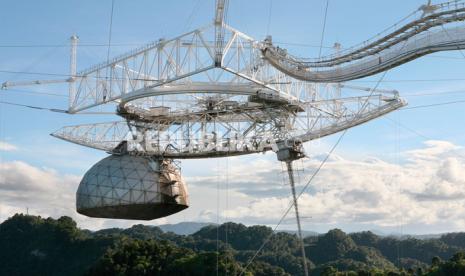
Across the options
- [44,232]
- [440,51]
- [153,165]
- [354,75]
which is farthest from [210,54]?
[44,232]

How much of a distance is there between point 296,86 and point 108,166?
62.1 ft

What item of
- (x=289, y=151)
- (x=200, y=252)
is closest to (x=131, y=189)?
(x=289, y=151)

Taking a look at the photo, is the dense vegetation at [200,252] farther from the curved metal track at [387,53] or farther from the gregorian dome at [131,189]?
the curved metal track at [387,53]

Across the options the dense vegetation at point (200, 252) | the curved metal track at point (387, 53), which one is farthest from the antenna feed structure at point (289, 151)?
the dense vegetation at point (200, 252)

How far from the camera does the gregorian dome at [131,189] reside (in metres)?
56.6

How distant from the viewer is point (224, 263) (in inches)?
2889

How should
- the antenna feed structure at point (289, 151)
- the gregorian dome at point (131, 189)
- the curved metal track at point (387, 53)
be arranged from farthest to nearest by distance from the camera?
the gregorian dome at point (131, 189)
the antenna feed structure at point (289, 151)
the curved metal track at point (387, 53)

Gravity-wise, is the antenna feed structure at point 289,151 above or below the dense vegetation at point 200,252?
above

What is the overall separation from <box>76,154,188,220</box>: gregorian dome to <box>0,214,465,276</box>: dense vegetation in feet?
39.8

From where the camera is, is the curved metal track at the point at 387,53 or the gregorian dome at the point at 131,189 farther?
the gregorian dome at the point at 131,189

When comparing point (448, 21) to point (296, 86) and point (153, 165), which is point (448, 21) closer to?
point (296, 86)

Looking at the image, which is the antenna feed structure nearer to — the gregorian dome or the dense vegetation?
the gregorian dome

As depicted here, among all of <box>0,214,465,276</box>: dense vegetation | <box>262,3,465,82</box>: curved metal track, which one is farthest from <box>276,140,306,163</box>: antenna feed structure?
<box>0,214,465,276</box>: dense vegetation

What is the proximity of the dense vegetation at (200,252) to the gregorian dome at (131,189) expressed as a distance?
12.1m
